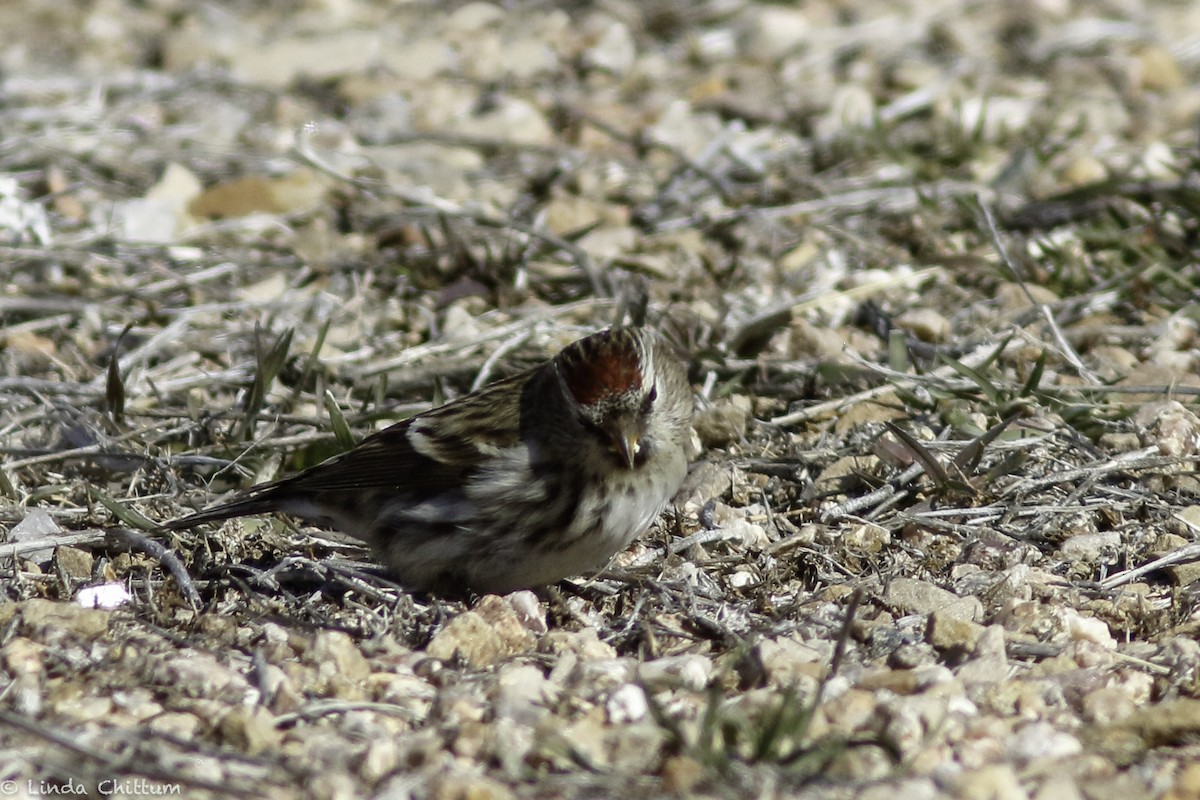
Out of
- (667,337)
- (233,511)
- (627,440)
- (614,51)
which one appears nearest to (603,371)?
(627,440)

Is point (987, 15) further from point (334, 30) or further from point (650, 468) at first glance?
point (650, 468)

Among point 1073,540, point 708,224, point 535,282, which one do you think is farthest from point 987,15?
point 1073,540

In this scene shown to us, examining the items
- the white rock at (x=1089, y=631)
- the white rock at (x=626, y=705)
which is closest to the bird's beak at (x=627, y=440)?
the white rock at (x=626, y=705)

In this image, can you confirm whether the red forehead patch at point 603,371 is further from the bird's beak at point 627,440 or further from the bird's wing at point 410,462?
the bird's wing at point 410,462

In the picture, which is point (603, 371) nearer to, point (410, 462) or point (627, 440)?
point (627, 440)

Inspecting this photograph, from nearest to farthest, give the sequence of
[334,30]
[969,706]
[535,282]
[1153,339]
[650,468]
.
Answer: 1. [969,706]
2. [650,468]
3. [1153,339]
4. [535,282]
5. [334,30]

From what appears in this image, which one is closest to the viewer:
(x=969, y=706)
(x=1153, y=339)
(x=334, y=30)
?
(x=969, y=706)
